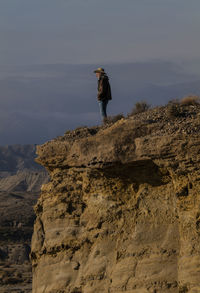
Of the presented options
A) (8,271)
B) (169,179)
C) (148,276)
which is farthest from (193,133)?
(8,271)

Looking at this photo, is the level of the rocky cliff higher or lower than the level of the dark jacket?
lower

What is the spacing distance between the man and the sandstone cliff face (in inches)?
69.4

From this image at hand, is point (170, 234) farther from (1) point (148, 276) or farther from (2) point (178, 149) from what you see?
(2) point (178, 149)

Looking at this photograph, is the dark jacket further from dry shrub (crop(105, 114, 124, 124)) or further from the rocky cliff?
the rocky cliff

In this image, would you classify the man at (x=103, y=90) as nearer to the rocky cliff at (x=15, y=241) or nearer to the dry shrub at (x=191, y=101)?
the dry shrub at (x=191, y=101)

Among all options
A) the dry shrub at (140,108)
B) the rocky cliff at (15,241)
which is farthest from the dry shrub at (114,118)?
the rocky cliff at (15,241)

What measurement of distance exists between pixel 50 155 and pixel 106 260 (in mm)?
2959

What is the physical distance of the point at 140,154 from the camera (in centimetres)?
1326

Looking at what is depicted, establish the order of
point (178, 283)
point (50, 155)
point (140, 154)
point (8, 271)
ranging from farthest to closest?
1. point (8, 271)
2. point (50, 155)
3. point (140, 154)
4. point (178, 283)

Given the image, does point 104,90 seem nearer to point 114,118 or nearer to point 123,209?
point 114,118

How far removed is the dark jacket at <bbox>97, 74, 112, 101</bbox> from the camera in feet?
56.0

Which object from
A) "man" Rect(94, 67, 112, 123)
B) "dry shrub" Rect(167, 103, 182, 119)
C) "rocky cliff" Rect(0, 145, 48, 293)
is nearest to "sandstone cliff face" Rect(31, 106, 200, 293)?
"dry shrub" Rect(167, 103, 182, 119)

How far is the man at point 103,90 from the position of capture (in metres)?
17.1

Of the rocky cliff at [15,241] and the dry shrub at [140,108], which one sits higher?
the dry shrub at [140,108]
